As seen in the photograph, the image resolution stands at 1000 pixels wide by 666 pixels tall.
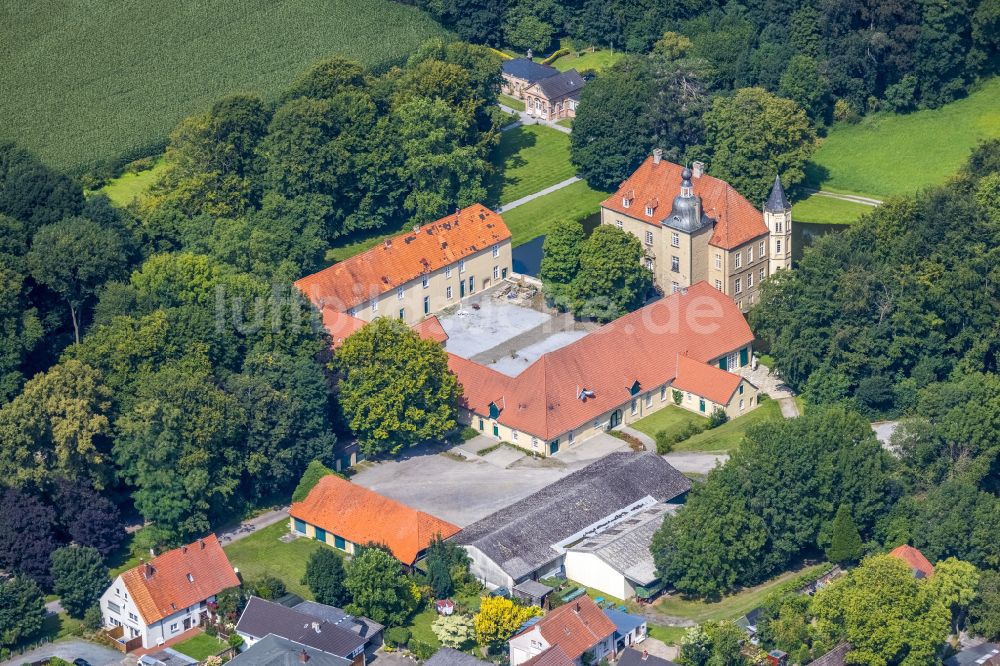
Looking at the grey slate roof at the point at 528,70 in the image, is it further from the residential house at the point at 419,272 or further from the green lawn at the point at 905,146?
the residential house at the point at 419,272

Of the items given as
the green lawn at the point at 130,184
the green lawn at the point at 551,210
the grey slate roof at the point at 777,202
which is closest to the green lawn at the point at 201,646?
the green lawn at the point at 130,184

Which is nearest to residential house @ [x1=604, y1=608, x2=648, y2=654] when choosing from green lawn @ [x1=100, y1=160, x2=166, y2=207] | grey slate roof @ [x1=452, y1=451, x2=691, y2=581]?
grey slate roof @ [x1=452, y1=451, x2=691, y2=581]

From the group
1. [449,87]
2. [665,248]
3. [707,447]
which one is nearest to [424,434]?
[707,447]

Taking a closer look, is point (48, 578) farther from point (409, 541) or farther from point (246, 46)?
point (246, 46)

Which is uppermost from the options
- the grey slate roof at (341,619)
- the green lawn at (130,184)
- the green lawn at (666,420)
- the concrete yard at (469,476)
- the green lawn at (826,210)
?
the green lawn at (130,184)

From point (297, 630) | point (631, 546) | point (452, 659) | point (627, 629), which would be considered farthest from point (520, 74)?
point (452, 659)

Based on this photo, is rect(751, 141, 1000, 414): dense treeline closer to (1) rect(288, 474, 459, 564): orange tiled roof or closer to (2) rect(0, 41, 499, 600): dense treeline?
(2) rect(0, 41, 499, 600): dense treeline
